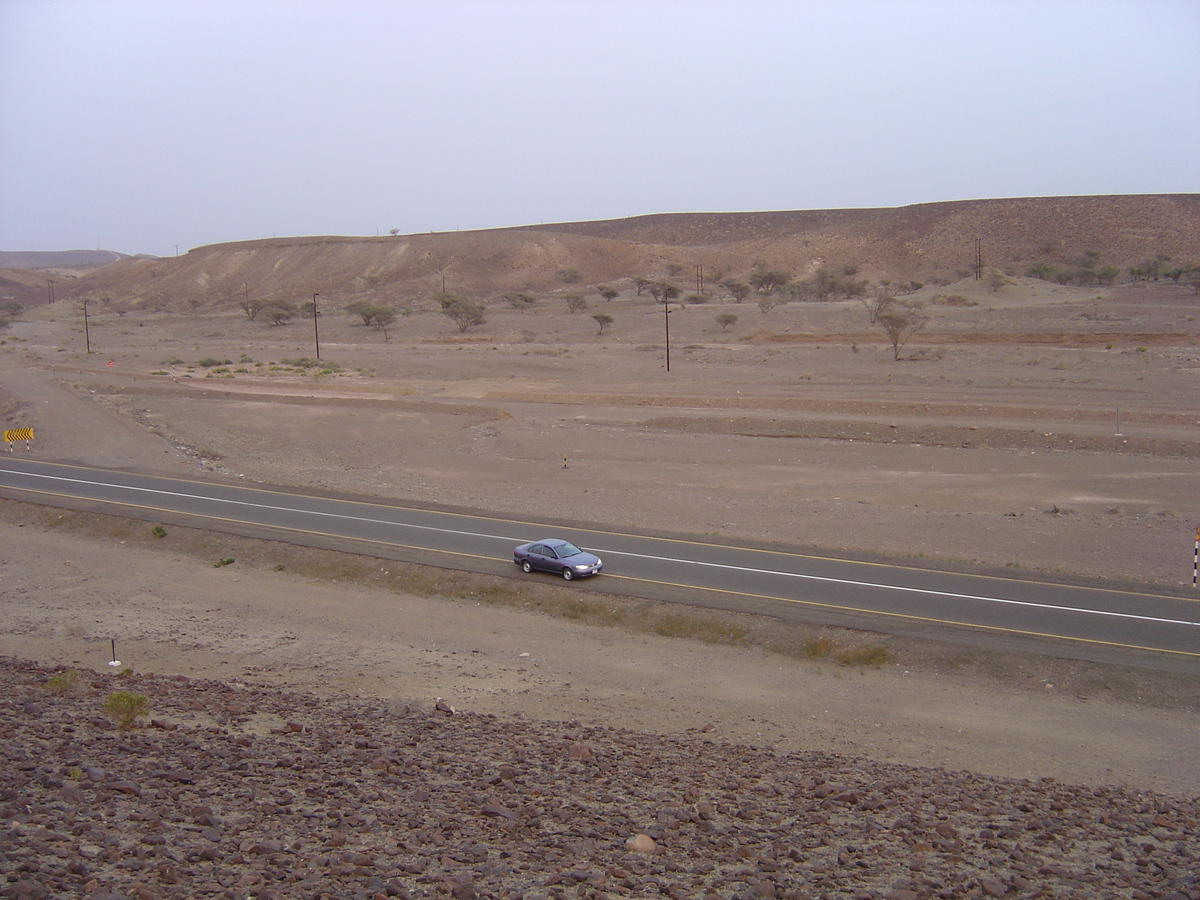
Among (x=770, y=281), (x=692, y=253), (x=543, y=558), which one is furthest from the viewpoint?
(x=692, y=253)

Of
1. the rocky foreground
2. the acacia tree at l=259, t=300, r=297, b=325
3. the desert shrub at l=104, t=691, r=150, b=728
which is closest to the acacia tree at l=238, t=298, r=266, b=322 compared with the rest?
the acacia tree at l=259, t=300, r=297, b=325

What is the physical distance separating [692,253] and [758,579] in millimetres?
147649

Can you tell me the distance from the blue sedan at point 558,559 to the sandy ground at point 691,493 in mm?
1715

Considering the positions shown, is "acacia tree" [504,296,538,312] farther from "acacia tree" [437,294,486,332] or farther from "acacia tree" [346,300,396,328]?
"acacia tree" [346,300,396,328]

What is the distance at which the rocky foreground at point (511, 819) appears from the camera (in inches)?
324

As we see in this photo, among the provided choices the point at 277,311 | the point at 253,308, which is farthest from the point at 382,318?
the point at 253,308

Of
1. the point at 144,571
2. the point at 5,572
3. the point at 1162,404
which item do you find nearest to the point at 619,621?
the point at 144,571

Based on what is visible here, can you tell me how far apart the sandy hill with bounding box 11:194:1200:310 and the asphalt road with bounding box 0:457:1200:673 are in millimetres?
101557

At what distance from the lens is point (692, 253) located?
16288 centimetres

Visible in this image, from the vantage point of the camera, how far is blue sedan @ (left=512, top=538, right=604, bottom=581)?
21.2m

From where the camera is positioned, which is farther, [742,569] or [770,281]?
[770,281]

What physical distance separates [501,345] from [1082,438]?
5935cm

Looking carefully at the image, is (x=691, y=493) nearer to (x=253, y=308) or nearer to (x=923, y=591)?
(x=923, y=591)

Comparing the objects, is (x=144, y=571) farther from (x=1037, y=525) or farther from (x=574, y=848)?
(x=1037, y=525)
